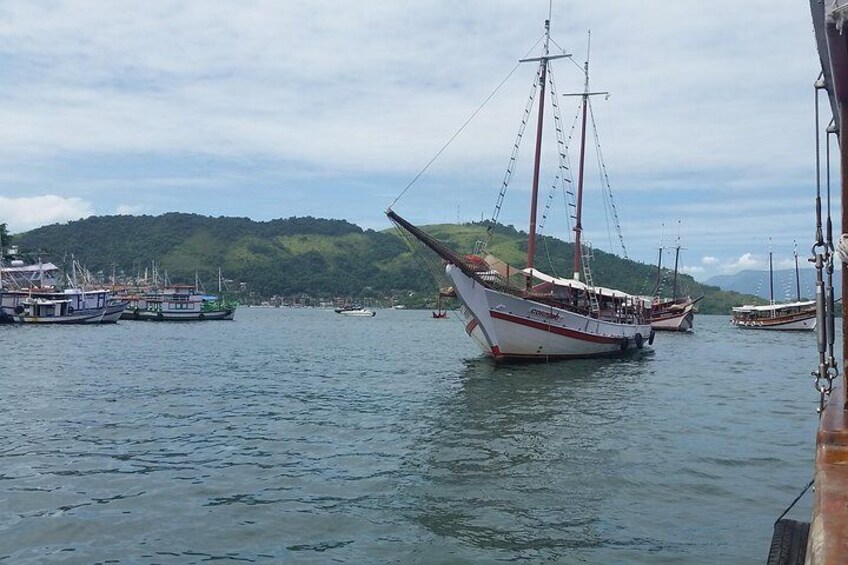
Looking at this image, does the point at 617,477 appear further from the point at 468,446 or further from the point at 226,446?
the point at 226,446

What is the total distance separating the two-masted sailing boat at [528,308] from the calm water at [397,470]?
6460 millimetres

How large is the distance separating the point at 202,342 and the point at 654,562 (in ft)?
166

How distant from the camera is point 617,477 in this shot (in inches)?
505

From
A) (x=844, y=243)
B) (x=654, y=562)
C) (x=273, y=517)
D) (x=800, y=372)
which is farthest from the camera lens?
(x=800, y=372)

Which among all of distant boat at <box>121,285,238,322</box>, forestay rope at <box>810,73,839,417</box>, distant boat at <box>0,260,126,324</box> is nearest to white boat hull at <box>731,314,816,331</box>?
distant boat at <box>121,285,238,322</box>

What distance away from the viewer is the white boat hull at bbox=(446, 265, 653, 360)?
109 ft

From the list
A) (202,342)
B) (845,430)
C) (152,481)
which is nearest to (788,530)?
(845,430)

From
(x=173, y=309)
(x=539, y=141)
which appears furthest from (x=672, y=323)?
(x=173, y=309)

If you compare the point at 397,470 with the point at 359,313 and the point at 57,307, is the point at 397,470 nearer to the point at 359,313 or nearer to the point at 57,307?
the point at 57,307

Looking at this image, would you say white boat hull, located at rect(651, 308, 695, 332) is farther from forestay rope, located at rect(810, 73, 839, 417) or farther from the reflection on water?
forestay rope, located at rect(810, 73, 839, 417)

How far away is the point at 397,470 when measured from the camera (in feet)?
43.1

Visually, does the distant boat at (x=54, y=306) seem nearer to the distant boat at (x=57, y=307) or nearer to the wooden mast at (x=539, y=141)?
the distant boat at (x=57, y=307)

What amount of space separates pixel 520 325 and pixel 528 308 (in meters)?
0.97

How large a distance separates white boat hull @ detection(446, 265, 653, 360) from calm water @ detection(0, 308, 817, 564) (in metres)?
6.35
